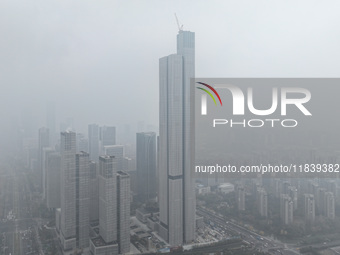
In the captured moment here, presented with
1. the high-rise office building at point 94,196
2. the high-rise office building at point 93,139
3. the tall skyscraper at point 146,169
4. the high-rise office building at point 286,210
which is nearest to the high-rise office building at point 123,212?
the high-rise office building at point 94,196

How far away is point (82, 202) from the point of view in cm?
603

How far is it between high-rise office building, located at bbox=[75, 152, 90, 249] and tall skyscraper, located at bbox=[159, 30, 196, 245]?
1.58 m

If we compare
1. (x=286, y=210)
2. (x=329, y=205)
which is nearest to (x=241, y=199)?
(x=286, y=210)

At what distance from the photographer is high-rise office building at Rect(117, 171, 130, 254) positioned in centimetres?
577

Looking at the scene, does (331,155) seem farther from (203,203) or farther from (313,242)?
(203,203)

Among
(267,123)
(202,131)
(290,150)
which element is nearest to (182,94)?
(202,131)

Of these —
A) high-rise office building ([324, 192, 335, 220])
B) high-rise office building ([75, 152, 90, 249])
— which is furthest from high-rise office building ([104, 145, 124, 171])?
high-rise office building ([324, 192, 335, 220])

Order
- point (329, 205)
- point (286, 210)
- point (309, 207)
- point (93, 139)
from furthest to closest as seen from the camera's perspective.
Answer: point (93, 139), point (329, 205), point (309, 207), point (286, 210)

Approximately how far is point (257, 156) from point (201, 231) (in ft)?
7.01

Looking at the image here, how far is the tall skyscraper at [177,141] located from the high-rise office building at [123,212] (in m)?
0.94

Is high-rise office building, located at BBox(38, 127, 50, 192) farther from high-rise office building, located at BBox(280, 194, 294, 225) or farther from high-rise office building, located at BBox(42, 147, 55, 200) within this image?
high-rise office building, located at BBox(280, 194, 294, 225)

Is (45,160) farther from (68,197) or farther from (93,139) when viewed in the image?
(68,197)

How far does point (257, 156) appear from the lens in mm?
6652

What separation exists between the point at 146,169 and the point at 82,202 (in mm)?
3352
